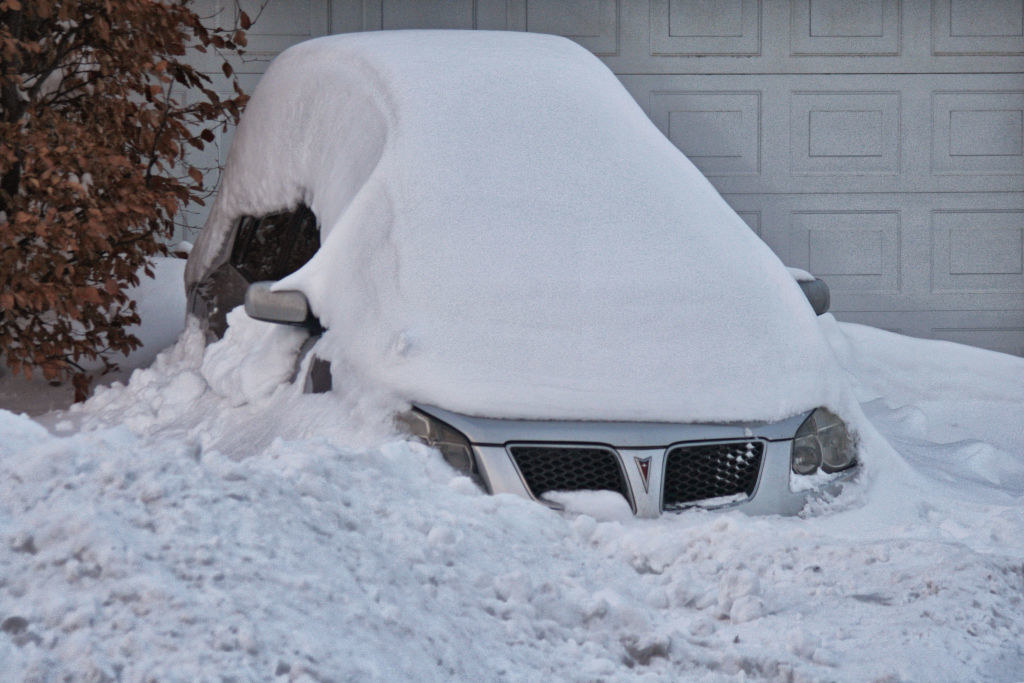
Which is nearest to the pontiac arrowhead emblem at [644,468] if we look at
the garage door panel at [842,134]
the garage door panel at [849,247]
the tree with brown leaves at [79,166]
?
the tree with brown leaves at [79,166]

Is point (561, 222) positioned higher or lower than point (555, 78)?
lower

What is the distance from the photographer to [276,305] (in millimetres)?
3088

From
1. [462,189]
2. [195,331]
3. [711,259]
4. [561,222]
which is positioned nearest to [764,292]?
[711,259]

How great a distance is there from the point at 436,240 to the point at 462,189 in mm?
202

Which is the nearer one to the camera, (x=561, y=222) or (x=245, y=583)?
(x=245, y=583)

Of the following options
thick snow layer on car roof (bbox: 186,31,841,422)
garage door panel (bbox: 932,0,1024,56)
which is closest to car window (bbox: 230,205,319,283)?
thick snow layer on car roof (bbox: 186,31,841,422)

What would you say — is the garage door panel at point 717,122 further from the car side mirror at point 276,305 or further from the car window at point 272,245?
the car side mirror at point 276,305

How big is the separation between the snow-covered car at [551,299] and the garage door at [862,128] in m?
3.59

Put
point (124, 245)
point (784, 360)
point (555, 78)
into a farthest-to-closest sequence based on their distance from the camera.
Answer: point (124, 245) < point (555, 78) < point (784, 360)

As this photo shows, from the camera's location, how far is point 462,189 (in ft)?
10.3

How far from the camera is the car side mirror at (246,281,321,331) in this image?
10.1 ft

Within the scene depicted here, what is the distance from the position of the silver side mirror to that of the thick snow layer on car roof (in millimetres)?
38

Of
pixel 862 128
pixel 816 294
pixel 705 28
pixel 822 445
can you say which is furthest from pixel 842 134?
pixel 822 445

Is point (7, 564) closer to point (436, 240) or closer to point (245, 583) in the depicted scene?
point (245, 583)
